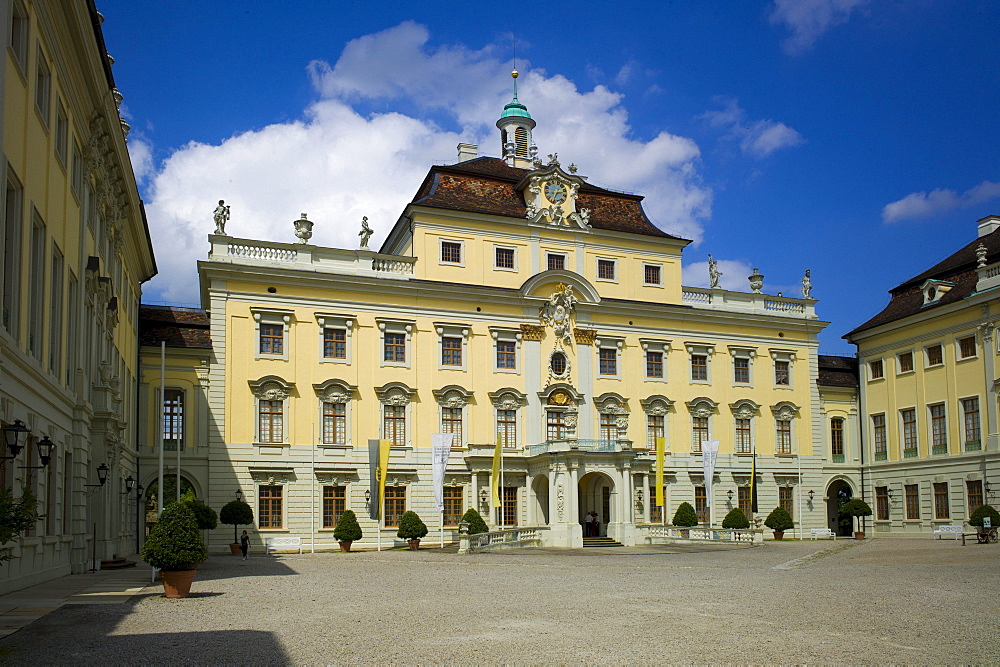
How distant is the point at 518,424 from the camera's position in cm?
Answer: 4291

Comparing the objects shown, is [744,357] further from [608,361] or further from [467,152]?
[467,152]

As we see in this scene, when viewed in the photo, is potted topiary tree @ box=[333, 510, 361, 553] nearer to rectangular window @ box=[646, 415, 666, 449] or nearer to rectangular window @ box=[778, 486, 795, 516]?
rectangular window @ box=[646, 415, 666, 449]

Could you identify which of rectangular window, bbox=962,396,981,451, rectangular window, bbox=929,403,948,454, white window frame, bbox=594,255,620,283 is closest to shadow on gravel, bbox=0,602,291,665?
white window frame, bbox=594,255,620,283

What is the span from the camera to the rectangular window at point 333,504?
39.4 meters

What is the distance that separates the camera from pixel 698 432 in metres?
46.3

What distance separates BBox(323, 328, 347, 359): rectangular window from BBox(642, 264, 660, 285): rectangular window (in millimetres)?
14809

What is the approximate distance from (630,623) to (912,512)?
38.4 m

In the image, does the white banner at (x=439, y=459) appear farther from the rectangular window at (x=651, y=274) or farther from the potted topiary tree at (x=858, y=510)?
the potted topiary tree at (x=858, y=510)

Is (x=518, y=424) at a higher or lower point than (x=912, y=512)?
higher

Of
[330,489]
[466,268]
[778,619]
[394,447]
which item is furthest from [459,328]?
[778,619]

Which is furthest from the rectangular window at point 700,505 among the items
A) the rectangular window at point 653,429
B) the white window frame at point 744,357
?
the white window frame at point 744,357

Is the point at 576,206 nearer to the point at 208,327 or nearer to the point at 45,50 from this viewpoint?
the point at 208,327

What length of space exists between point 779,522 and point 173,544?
32.7 m

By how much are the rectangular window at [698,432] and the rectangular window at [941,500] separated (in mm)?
10504
